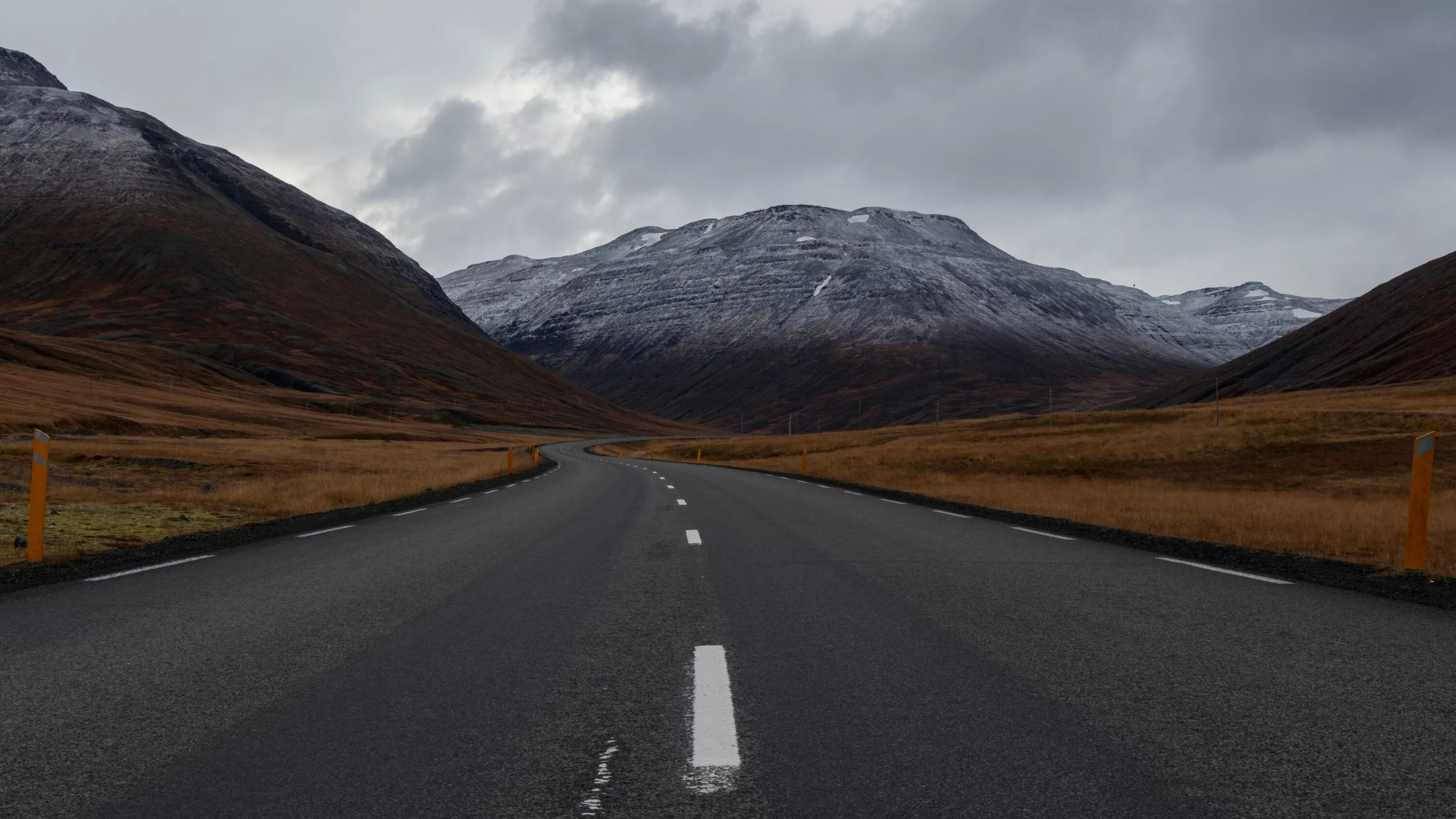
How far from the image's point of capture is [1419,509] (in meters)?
9.33

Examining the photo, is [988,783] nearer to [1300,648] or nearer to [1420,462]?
[1300,648]

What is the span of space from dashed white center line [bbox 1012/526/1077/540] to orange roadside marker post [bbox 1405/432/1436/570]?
13.0 ft

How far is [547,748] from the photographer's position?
4.08 m

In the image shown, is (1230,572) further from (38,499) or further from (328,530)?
(38,499)

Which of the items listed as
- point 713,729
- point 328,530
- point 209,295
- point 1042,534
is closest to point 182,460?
point 328,530

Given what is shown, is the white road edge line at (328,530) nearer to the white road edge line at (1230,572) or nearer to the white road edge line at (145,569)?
the white road edge line at (145,569)

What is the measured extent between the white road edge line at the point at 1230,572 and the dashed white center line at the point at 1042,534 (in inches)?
87.7

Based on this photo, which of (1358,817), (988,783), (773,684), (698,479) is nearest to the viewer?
(1358,817)

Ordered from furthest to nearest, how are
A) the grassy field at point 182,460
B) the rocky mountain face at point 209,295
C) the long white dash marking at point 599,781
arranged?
the rocky mountain face at point 209,295 < the grassy field at point 182,460 < the long white dash marking at point 599,781

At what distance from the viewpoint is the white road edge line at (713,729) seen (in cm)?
373

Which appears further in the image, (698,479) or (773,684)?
(698,479)

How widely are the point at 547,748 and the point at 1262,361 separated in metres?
157

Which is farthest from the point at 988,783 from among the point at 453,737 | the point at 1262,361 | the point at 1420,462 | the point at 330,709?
the point at 1262,361

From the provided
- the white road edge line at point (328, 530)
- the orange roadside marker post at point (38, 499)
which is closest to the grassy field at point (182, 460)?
the orange roadside marker post at point (38, 499)
